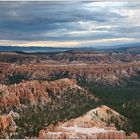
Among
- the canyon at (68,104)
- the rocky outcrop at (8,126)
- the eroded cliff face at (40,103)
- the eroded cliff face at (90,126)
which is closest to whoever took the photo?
the eroded cliff face at (90,126)

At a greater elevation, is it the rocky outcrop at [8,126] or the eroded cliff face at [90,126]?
the eroded cliff face at [90,126]

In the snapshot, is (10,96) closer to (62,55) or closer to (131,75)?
(131,75)

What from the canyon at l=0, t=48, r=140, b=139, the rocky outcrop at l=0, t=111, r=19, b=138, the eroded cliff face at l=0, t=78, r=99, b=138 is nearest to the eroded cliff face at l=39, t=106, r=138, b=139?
the canyon at l=0, t=48, r=140, b=139

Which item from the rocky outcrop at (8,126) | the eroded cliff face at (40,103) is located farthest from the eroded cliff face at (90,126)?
the rocky outcrop at (8,126)

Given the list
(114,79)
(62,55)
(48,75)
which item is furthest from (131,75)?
(62,55)

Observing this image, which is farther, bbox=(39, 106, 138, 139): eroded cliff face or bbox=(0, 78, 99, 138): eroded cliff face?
bbox=(0, 78, 99, 138): eroded cliff face

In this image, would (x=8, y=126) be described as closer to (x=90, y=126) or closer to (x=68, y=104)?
(x=90, y=126)

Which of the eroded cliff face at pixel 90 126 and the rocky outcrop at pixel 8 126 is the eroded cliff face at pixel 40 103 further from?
the eroded cliff face at pixel 90 126

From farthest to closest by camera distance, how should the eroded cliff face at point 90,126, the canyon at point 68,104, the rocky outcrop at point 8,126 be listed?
1. the rocky outcrop at point 8,126
2. the canyon at point 68,104
3. the eroded cliff face at point 90,126

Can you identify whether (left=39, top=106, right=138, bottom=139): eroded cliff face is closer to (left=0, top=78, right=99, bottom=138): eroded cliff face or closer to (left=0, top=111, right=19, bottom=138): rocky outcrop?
(left=0, top=78, right=99, bottom=138): eroded cliff face

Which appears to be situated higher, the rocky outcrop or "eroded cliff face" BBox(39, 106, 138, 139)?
"eroded cliff face" BBox(39, 106, 138, 139)

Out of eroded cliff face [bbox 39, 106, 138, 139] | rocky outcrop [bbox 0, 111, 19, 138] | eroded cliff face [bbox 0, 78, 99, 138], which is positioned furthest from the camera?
eroded cliff face [bbox 0, 78, 99, 138]
